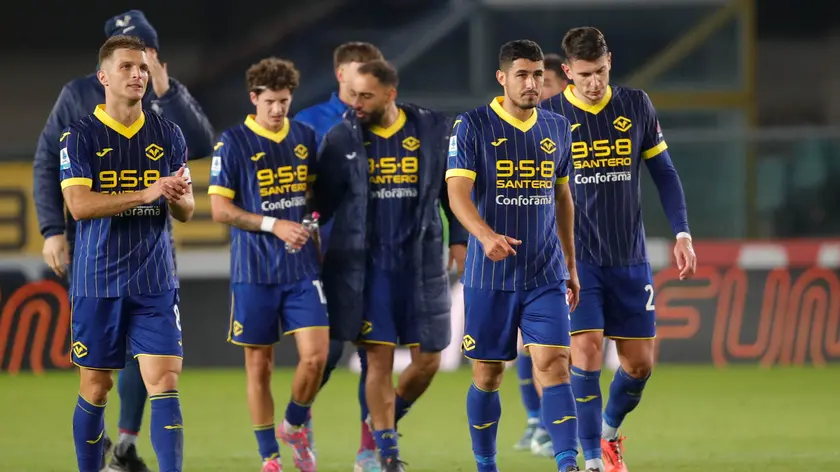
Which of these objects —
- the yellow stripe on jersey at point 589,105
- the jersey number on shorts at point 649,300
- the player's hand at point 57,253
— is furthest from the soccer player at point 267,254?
the jersey number on shorts at point 649,300

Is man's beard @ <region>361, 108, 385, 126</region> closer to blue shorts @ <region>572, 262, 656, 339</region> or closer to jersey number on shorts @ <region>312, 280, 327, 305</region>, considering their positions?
jersey number on shorts @ <region>312, 280, 327, 305</region>

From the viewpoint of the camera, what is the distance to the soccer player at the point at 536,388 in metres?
8.27

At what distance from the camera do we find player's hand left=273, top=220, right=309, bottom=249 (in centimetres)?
684

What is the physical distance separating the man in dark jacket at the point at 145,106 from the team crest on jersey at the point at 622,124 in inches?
83.7

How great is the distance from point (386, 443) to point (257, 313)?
3.06ft

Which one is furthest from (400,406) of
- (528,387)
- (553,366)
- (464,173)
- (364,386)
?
(464,173)

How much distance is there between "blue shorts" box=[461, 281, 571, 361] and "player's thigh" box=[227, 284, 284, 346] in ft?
4.11

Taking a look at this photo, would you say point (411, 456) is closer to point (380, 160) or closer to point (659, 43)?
point (380, 160)

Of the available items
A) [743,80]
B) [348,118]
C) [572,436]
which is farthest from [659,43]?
[572,436]

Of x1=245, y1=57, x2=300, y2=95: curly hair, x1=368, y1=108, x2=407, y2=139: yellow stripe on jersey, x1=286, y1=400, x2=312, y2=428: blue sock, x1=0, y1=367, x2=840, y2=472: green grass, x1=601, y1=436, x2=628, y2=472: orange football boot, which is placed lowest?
x1=0, y1=367, x2=840, y2=472: green grass

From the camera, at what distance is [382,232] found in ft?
24.1

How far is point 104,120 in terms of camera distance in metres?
6.12

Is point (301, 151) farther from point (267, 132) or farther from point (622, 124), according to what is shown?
point (622, 124)

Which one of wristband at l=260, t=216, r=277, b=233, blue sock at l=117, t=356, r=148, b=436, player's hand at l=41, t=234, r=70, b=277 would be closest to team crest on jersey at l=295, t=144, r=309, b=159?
wristband at l=260, t=216, r=277, b=233
